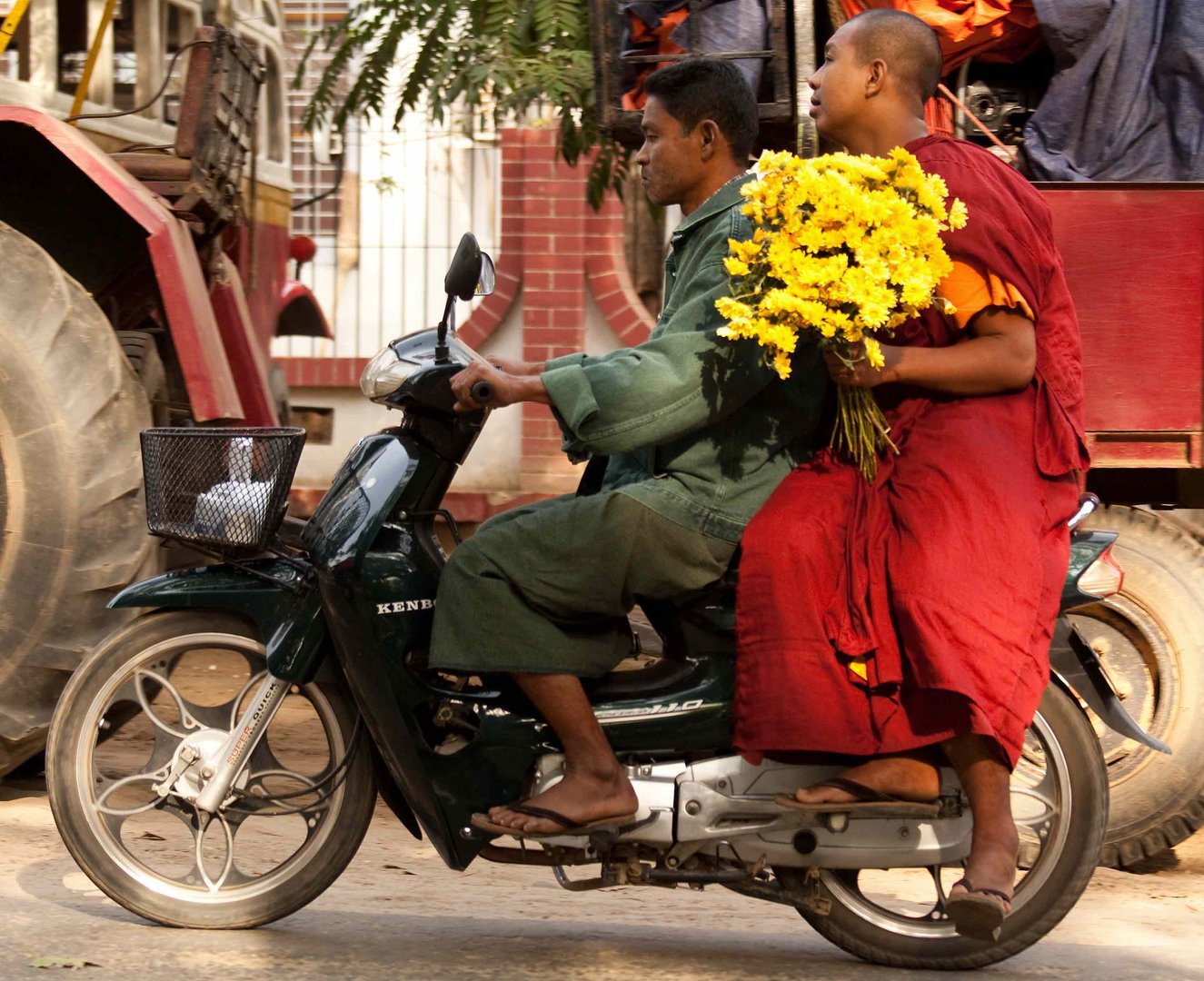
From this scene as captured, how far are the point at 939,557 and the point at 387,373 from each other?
47.7 inches

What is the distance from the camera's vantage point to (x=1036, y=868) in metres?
3.83

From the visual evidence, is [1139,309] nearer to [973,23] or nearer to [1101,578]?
[973,23]

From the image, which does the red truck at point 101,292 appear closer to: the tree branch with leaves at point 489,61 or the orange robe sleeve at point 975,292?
the tree branch with leaves at point 489,61

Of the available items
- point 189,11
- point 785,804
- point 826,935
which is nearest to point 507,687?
point 785,804

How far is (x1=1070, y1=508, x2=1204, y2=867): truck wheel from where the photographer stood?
5.00 metres

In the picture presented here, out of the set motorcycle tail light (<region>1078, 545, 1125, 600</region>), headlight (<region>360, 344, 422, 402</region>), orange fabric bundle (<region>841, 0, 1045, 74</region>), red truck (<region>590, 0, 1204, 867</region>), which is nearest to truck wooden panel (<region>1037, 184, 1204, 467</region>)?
red truck (<region>590, 0, 1204, 867</region>)

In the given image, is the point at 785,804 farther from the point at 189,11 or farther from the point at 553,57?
the point at 189,11

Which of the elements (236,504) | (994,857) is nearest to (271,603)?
(236,504)

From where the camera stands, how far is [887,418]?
12.2 ft

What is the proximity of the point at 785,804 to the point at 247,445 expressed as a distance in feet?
4.36

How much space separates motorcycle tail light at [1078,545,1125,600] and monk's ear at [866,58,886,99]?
3.54 ft

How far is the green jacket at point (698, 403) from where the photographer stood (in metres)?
3.60

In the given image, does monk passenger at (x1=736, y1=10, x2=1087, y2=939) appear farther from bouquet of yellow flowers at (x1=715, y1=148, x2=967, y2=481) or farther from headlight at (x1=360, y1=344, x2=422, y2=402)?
headlight at (x1=360, y1=344, x2=422, y2=402)

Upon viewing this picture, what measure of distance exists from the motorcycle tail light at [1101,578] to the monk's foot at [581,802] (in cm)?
104
